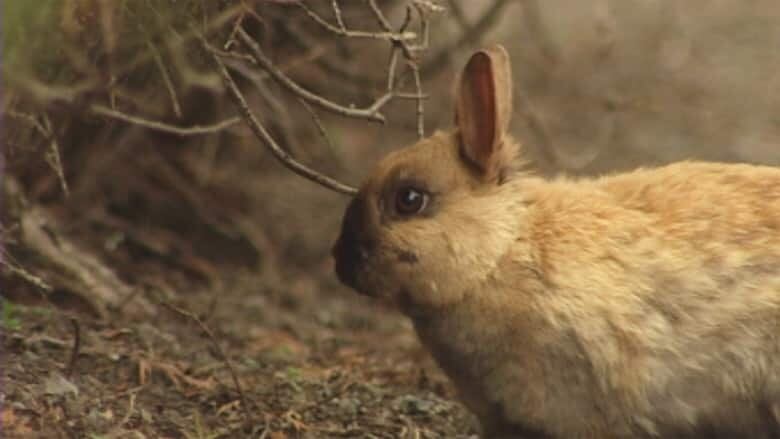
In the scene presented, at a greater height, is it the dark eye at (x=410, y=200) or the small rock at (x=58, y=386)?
the dark eye at (x=410, y=200)

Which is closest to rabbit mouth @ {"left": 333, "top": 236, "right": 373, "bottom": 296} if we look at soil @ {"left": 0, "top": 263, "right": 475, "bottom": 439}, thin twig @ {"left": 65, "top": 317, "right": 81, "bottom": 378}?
soil @ {"left": 0, "top": 263, "right": 475, "bottom": 439}

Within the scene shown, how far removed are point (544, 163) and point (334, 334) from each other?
5.02 ft

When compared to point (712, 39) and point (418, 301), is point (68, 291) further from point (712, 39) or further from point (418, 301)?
point (712, 39)

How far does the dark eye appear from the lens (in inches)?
183

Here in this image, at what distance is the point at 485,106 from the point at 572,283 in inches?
22.5

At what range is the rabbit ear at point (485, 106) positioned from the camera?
4.69m

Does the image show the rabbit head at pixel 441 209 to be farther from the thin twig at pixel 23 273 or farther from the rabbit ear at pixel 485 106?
the thin twig at pixel 23 273

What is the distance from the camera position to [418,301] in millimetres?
4629

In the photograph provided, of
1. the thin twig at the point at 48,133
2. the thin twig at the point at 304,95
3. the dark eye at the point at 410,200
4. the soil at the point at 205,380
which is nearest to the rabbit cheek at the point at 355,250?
the dark eye at the point at 410,200

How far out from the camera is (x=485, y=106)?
469 cm

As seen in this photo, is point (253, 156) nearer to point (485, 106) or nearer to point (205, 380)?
point (205, 380)

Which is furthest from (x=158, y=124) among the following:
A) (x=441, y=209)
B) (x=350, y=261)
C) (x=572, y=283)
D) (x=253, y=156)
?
(x=253, y=156)

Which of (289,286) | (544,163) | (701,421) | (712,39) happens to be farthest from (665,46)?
(701,421)

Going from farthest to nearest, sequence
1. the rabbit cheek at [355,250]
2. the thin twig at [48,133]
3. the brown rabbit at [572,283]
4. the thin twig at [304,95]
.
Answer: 1. the thin twig at [48,133]
2. the thin twig at [304,95]
3. the rabbit cheek at [355,250]
4. the brown rabbit at [572,283]
